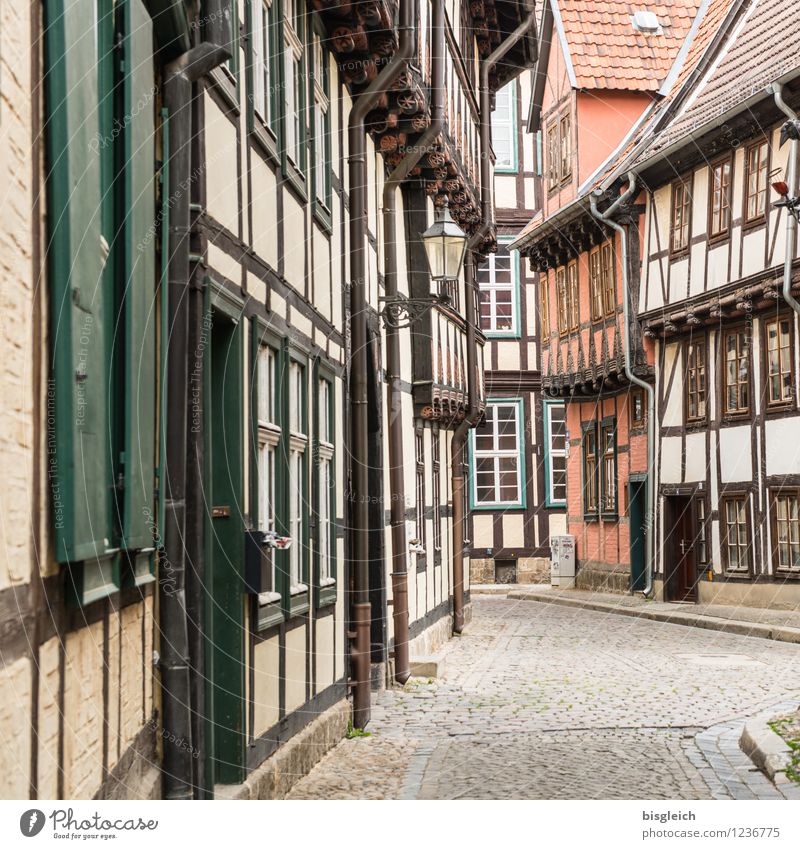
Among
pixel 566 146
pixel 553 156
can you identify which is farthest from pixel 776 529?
pixel 553 156

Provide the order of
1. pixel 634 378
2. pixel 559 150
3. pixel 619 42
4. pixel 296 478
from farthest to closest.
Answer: pixel 559 150, pixel 619 42, pixel 634 378, pixel 296 478

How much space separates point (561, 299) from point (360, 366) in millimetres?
17576

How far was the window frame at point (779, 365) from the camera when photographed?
1830cm

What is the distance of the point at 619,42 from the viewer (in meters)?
26.0

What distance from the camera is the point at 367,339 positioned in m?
11.5

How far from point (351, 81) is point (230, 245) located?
509cm

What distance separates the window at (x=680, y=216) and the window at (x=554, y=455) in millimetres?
9733

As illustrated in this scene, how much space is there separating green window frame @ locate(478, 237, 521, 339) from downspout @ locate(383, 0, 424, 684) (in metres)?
17.6

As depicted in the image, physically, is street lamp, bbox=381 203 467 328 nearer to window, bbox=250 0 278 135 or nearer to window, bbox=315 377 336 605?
window, bbox=315 377 336 605

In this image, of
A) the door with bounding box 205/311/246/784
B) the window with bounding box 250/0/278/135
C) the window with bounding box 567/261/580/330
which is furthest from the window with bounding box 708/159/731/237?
the door with bounding box 205/311/246/784

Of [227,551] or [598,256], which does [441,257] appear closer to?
[227,551]

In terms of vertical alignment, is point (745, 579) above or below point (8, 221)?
below
